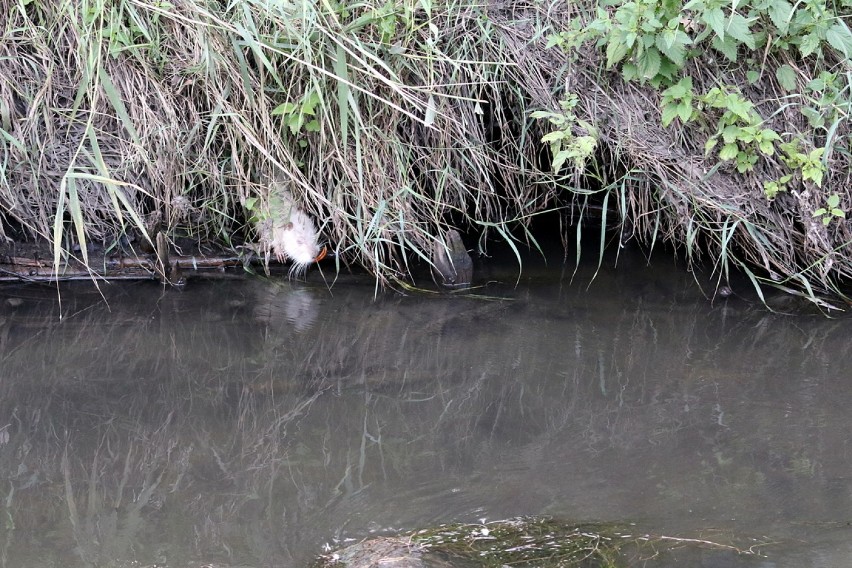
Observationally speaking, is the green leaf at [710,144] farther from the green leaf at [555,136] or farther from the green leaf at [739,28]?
the green leaf at [555,136]

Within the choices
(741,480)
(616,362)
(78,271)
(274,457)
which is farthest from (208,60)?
(741,480)

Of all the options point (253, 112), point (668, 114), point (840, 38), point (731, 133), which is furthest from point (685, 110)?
point (253, 112)

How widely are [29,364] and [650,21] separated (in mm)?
2066

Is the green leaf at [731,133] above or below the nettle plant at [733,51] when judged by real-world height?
below

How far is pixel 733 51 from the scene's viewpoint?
8.14 ft

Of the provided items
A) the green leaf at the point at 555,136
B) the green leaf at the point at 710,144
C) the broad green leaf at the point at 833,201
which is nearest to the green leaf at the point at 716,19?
the green leaf at the point at 710,144

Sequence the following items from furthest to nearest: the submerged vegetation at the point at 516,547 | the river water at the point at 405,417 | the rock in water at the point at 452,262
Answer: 1. the rock in water at the point at 452,262
2. the river water at the point at 405,417
3. the submerged vegetation at the point at 516,547

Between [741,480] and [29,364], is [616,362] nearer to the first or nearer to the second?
[741,480]

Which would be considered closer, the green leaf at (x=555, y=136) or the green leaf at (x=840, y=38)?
the green leaf at (x=840, y=38)

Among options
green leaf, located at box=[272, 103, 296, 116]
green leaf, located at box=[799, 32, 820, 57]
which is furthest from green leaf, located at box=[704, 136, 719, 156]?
green leaf, located at box=[272, 103, 296, 116]

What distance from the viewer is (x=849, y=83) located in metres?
2.51

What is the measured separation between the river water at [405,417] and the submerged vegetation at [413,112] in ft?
0.87

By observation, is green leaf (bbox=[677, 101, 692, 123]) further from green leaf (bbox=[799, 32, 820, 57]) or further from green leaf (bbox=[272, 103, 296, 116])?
green leaf (bbox=[272, 103, 296, 116])

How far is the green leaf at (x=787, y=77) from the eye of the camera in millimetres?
2537
